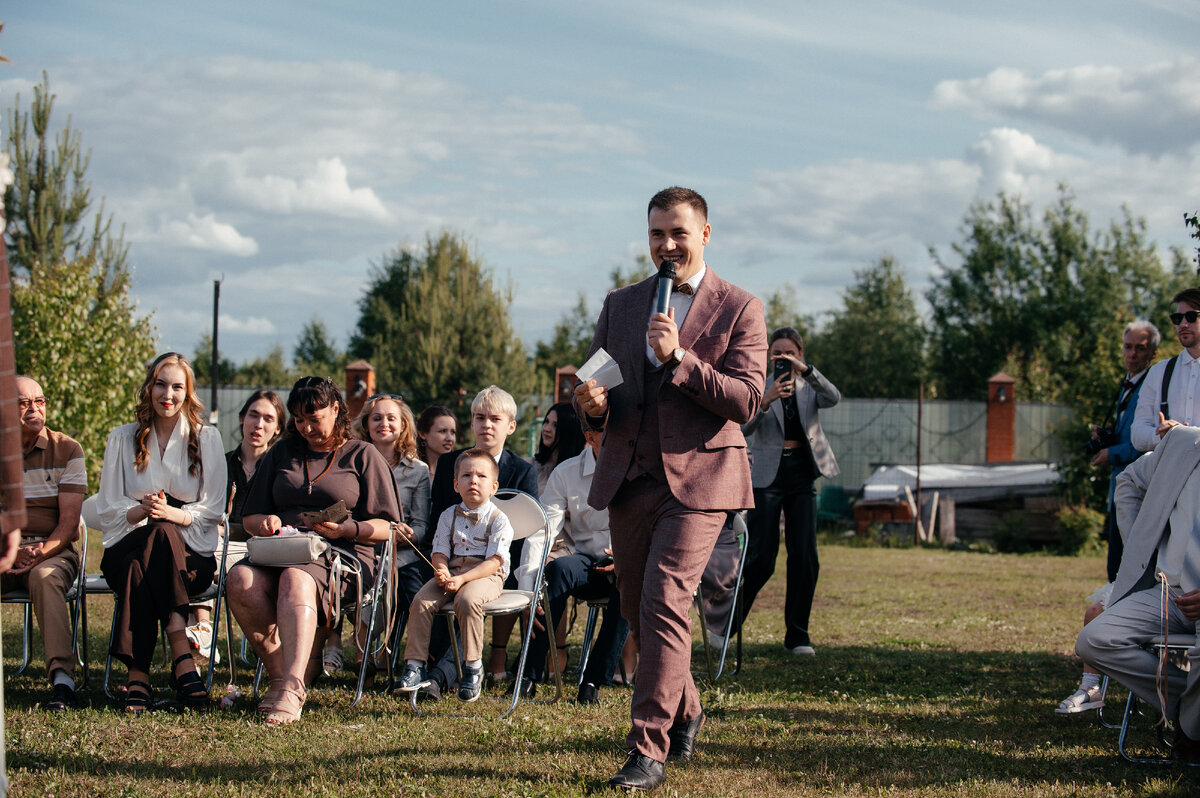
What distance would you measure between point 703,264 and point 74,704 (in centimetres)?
368

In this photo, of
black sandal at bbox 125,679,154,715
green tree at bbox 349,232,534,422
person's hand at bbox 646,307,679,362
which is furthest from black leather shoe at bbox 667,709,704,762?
green tree at bbox 349,232,534,422

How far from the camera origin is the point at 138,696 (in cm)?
494

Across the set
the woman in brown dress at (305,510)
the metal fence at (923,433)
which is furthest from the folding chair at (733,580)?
the metal fence at (923,433)

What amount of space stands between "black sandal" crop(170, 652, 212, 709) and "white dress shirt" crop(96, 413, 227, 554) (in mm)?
711

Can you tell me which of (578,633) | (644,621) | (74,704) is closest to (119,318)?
(578,633)

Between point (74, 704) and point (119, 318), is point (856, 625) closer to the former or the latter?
point (74, 704)

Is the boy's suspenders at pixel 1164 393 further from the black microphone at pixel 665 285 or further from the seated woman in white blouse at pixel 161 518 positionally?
the seated woman in white blouse at pixel 161 518

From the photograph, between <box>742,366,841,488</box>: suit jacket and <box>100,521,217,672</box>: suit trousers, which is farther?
<box>742,366,841,488</box>: suit jacket

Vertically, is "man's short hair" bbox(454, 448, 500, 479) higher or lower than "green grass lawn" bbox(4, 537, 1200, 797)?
higher

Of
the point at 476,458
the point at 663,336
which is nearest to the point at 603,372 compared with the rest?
the point at 663,336

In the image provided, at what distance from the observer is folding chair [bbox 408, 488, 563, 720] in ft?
17.3

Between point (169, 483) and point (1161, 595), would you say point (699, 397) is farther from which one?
point (169, 483)

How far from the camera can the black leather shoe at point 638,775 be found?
3.46 meters

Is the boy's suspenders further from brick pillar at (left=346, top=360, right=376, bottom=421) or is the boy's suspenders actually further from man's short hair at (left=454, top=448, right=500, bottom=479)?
brick pillar at (left=346, top=360, right=376, bottom=421)
